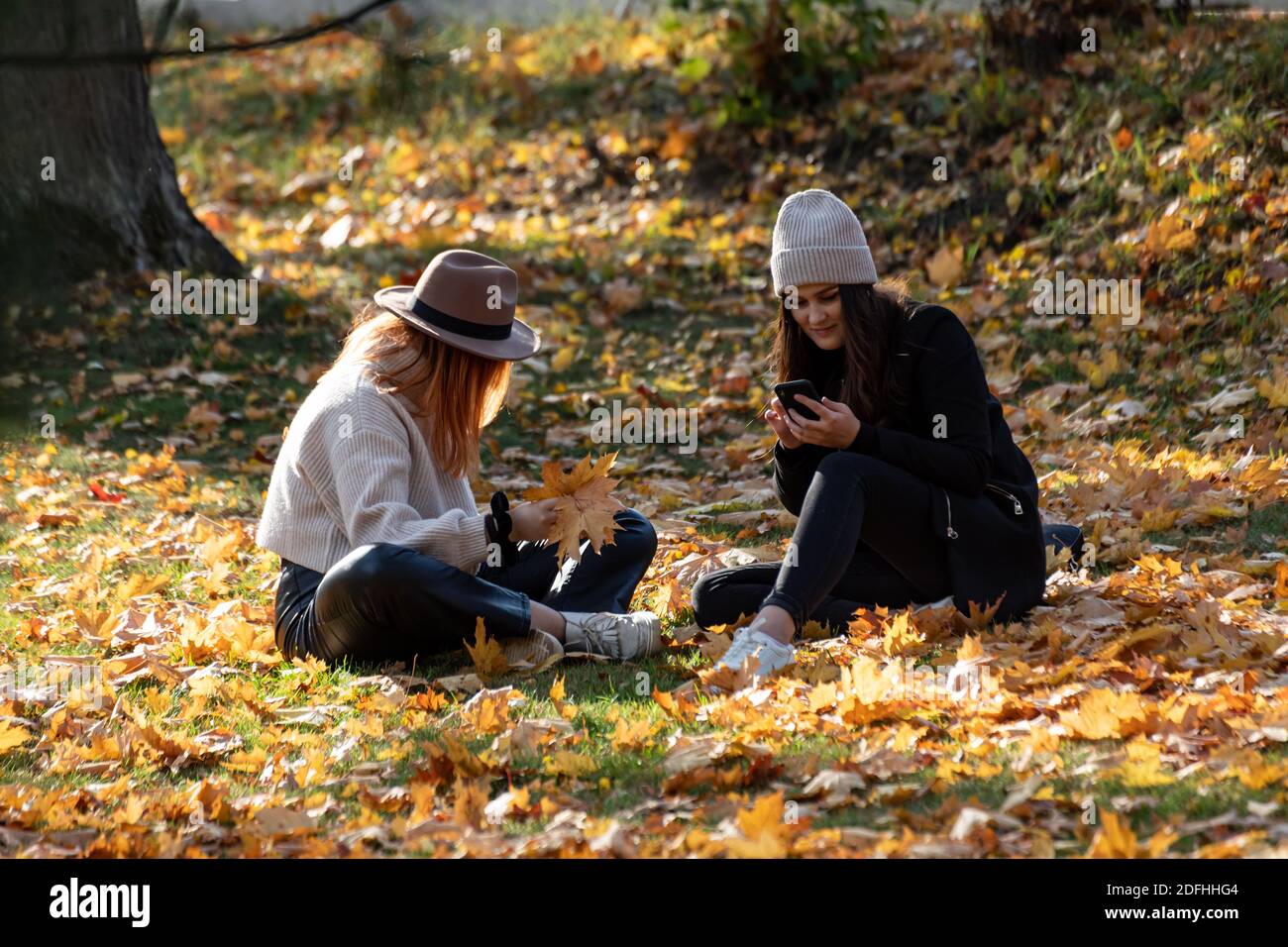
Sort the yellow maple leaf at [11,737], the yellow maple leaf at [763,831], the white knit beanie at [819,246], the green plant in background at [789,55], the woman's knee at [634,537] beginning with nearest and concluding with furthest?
the yellow maple leaf at [763,831]
the yellow maple leaf at [11,737]
the white knit beanie at [819,246]
the woman's knee at [634,537]
the green plant in background at [789,55]

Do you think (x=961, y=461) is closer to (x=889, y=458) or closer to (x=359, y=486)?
(x=889, y=458)

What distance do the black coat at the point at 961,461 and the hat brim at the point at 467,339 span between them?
3.40 feet

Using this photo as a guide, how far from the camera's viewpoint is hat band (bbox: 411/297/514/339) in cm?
403

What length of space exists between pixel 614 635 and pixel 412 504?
73 cm

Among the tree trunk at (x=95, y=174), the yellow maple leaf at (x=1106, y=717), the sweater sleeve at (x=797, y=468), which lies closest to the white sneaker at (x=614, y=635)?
the sweater sleeve at (x=797, y=468)

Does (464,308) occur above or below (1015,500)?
above

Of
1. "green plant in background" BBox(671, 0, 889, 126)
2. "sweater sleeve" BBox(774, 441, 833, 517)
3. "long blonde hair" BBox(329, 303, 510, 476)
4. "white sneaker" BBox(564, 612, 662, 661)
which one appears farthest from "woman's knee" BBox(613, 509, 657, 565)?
"green plant in background" BBox(671, 0, 889, 126)

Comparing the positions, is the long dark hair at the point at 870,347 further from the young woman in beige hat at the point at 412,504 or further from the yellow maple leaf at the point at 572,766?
the yellow maple leaf at the point at 572,766

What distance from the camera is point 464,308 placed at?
13.2 ft

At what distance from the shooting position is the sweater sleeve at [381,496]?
12.9 ft

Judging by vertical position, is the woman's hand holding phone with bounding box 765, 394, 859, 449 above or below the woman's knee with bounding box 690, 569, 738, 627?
above

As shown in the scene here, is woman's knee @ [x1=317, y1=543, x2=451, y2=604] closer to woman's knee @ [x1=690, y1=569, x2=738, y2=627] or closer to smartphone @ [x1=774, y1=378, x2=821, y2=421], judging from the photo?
woman's knee @ [x1=690, y1=569, x2=738, y2=627]

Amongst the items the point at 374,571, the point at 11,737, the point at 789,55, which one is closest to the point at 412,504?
the point at 374,571
